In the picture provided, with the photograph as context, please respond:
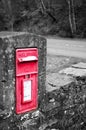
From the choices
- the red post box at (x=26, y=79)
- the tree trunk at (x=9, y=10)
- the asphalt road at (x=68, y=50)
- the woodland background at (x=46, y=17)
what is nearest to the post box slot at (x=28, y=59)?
the red post box at (x=26, y=79)

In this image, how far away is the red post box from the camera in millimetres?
3584

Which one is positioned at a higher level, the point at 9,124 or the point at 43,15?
the point at 9,124

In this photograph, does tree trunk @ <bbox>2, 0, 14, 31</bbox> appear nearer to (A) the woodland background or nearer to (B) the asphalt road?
(A) the woodland background

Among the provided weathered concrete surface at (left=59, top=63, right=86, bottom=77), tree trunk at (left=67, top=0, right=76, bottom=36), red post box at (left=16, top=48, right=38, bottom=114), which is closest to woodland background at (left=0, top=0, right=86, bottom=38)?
tree trunk at (left=67, top=0, right=76, bottom=36)

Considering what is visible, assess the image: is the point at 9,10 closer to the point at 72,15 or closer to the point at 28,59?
the point at 72,15

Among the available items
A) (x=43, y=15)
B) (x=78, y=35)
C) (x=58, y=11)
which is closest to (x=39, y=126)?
(x=78, y=35)

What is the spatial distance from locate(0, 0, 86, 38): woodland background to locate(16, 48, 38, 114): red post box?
1860 centimetres

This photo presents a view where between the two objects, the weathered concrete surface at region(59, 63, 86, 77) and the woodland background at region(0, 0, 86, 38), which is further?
the woodland background at region(0, 0, 86, 38)

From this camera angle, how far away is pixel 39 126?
3.92m

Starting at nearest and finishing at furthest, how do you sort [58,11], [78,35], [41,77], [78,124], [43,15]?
[41,77] → [78,124] → [78,35] → [58,11] → [43,15]

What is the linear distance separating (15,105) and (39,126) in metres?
0.53

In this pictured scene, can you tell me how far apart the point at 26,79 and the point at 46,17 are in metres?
24.9

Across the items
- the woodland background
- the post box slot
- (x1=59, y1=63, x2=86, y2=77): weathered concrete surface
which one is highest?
the post box slot

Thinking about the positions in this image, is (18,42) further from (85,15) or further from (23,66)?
(85,15)
